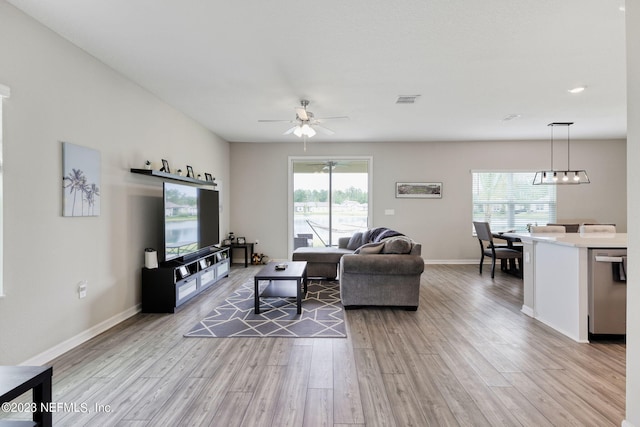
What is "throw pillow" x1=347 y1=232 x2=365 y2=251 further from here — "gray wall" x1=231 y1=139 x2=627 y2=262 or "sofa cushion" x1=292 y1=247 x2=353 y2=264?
"gray wall" x1=231 y1=139 x2=627 y2=262

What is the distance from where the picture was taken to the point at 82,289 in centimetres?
286

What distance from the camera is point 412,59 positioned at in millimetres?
3064

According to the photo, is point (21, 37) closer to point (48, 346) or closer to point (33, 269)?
point (33, 269)

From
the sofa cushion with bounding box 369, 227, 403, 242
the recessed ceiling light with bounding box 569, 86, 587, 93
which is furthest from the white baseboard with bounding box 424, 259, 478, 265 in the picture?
the recessed ceiling light with bounding box 569, 86, 587, 93

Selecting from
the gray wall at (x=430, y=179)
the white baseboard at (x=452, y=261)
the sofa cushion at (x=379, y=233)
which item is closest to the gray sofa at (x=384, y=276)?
the sofa cushion at (x=379, y=233)

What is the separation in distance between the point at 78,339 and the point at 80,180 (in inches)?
56.7

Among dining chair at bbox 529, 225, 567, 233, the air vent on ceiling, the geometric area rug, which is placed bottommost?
the geometric area rug

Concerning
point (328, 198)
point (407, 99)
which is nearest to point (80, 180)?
point (407, 99)

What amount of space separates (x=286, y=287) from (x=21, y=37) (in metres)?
3.49

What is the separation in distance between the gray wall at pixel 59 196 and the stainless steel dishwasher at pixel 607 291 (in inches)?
185

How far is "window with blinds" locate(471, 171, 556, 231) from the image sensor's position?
271 inches

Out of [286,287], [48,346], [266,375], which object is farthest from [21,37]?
[286,287]

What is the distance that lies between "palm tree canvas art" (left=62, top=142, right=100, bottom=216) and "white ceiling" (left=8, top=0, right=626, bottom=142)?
0.99m

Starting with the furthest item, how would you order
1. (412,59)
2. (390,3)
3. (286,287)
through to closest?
(286,287)
(412,59)
(390,3)
